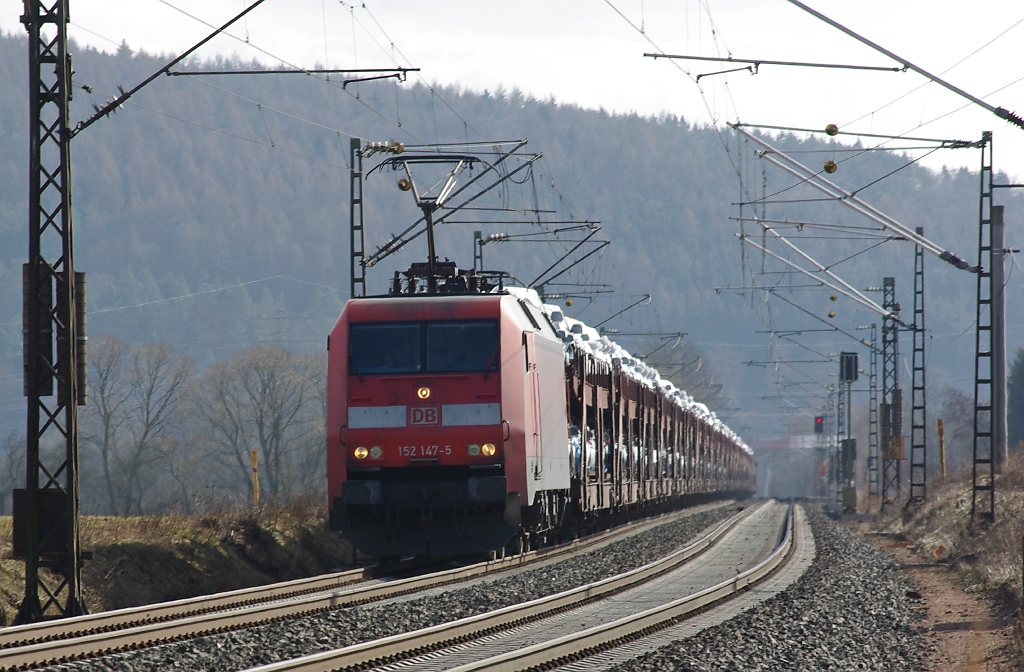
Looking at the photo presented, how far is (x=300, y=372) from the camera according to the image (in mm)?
80375

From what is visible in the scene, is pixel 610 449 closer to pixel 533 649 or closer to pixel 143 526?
pixel 143 526

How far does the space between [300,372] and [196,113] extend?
121703 mm

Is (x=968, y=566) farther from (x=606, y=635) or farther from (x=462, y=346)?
(x=606, y=635)

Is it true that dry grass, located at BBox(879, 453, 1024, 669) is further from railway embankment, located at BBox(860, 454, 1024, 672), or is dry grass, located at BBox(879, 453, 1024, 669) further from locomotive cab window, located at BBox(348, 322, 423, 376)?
locomotive cab window, located at BBox(348, 322, 423, 376)

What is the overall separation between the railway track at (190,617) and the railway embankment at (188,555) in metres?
2.08

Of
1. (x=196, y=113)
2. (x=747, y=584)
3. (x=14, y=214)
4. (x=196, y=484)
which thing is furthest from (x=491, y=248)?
(x=747, y=584)

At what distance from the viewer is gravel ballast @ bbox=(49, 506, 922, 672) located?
10.6 m

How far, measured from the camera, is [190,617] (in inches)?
490

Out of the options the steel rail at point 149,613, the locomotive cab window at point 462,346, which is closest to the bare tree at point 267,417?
the locomotive cab window at point 462,346

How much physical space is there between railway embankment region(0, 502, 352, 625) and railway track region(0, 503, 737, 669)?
2.08m

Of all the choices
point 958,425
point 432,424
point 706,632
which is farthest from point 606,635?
point 958,425

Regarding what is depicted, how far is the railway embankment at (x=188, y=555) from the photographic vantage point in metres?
16.0

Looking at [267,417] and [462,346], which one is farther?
[267,417]

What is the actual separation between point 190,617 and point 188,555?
622 cm
